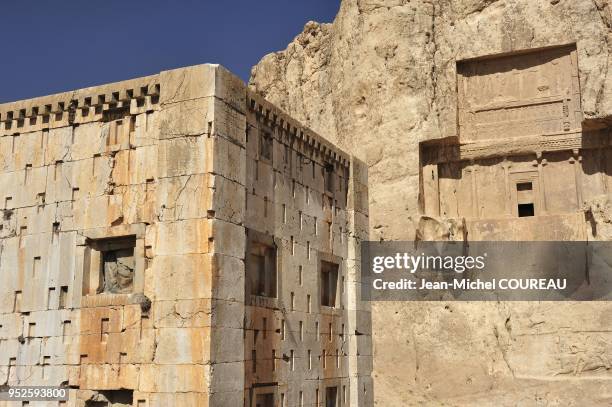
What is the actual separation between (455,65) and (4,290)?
18.4 m

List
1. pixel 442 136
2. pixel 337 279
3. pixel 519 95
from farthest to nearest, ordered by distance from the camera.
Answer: pixel 519 95 → pixel 442 136 → pixel 337 279

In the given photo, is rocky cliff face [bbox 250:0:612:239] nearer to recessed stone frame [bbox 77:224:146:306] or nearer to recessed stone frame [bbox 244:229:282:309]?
recessed stone frame [bbox 244:229:282:309]

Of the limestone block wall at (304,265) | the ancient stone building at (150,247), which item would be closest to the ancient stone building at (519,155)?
the limestone block wall at (304,265)

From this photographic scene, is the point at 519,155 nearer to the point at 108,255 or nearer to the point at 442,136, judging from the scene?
the point at 442,136

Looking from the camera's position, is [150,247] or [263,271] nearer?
[150,247]

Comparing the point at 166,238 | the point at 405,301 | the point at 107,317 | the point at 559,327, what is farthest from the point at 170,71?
the point at 559,327

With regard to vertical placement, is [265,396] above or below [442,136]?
below

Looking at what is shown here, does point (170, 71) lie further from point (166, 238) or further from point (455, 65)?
point (455, 65)

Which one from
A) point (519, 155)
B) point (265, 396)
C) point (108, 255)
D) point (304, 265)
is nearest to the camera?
point (108, 255)

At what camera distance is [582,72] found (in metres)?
24.2

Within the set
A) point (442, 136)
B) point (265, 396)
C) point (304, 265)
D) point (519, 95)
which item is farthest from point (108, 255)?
point (519, 95)

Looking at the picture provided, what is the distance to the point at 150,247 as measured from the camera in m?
12.2

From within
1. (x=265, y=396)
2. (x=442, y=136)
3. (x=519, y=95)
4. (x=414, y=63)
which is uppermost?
(x=414, y=63)

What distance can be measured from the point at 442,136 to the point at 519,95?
3340mm
